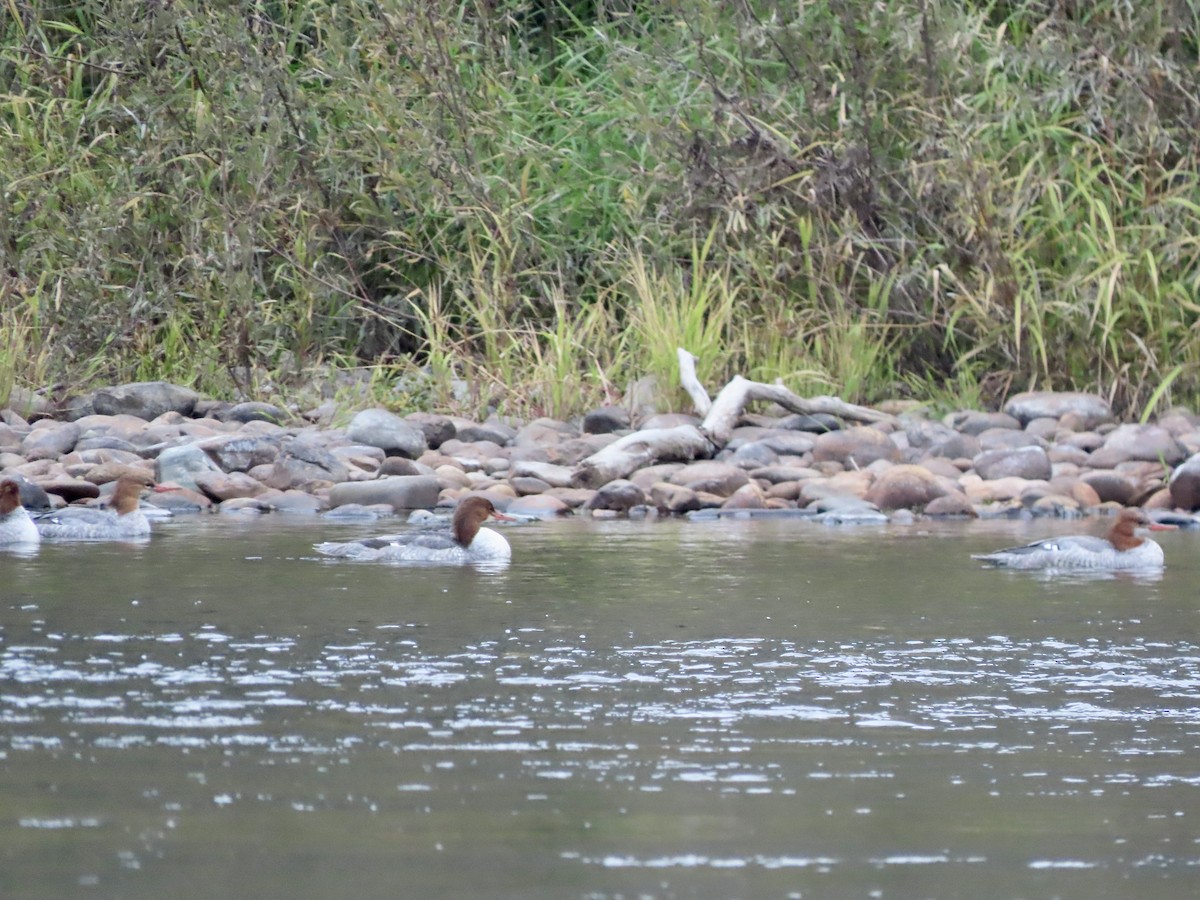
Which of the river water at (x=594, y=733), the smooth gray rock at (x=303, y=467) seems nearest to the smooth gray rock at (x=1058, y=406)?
the smooth gray rock at (x=303, y=467)

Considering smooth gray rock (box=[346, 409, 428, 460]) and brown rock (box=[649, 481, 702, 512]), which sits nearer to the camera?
brown rock (box=[649, 481, 702, 512])

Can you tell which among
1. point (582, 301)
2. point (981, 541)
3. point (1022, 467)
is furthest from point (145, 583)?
point (582, 301)

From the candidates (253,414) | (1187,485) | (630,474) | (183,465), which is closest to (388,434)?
(183,465)

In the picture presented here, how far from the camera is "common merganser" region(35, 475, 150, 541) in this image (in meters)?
8.96

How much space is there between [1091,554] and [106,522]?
437 cm

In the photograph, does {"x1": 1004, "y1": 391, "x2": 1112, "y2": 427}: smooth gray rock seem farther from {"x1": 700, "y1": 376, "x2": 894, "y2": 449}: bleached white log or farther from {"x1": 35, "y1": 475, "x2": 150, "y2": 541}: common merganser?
{"x1": 35, "y1": 475, "x2": 150, "y2": 541}: common merganser

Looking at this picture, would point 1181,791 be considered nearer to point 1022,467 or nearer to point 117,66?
point 1022,467

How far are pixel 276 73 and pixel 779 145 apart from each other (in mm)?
3731

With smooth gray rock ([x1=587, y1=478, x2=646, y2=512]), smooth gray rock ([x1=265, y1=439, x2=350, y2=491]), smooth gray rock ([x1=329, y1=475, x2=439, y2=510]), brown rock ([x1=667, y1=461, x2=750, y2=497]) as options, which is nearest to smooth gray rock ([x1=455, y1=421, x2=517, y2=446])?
smooth gray rock ([x1=265, y1=439, x2=350, y2=491])

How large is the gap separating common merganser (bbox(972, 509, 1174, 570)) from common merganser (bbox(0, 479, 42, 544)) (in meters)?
4.12

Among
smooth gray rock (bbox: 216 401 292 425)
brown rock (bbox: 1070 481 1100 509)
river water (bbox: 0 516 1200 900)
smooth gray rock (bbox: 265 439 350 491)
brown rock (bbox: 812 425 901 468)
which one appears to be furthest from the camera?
smooth gray rock (bbox: 216 401 292 425)

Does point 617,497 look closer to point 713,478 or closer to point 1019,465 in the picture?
point 713,478

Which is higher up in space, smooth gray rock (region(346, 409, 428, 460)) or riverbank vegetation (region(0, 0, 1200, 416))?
riverbank vegetation (region(0, 0, 1200, 416))

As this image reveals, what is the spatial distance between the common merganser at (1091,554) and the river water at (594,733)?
26 centimetres
